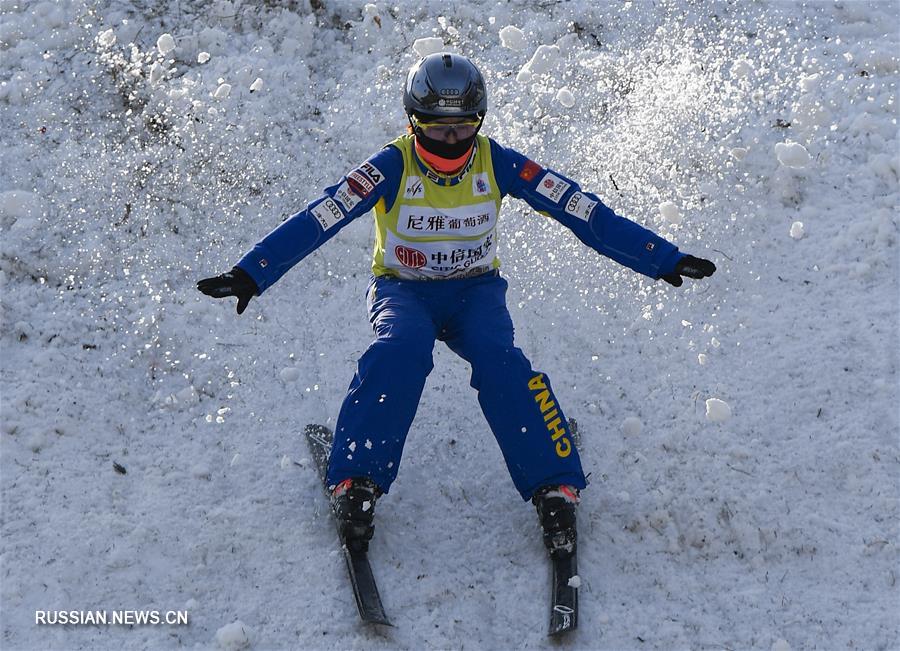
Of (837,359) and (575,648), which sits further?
(837,359)

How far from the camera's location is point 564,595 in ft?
13.6

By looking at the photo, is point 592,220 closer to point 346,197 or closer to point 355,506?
point 346,197

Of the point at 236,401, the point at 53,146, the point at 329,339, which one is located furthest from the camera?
the point at 53,146

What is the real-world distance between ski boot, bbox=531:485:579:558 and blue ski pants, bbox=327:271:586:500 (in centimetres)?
5

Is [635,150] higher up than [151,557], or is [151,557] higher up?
[635,150]

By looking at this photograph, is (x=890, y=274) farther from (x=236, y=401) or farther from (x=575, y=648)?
(x=236, y=401)

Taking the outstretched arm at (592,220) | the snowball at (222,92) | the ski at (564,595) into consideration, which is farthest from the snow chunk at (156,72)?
the ski at (564,595)

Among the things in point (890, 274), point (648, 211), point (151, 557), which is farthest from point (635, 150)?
point (151, 557)

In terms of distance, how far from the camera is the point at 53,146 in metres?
6.44

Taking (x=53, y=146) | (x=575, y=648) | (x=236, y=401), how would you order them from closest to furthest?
(x=575, y=648)
(x=236, y=401)
(x=53, y=146)

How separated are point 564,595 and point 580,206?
5.95ft

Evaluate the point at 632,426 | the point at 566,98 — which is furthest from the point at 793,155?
the point at 632,426

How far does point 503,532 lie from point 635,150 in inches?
115

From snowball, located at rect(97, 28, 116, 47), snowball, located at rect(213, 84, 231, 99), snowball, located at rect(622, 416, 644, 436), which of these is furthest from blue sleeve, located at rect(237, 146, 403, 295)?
snowball, located at rect(97, 28, 116, 47)
